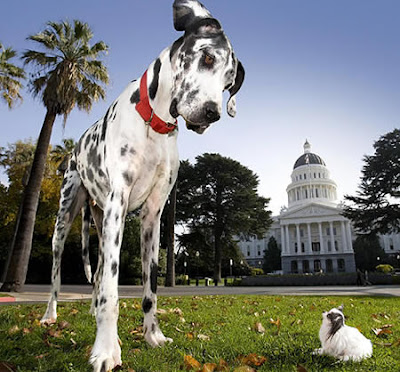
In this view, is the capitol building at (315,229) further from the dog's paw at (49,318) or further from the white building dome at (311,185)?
the dog's paw at (49,318)

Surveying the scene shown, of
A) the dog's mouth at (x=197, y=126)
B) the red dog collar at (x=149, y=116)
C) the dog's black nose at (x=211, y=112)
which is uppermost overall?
the red dog collar at (x=149, y=116)

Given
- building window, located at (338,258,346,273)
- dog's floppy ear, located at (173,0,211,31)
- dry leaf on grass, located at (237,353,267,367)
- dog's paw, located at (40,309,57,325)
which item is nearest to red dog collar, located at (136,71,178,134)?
dog's floppy ear, located at (173,0,211,31)

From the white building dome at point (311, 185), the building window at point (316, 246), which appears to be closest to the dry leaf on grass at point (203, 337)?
the building window at point (316, 246)

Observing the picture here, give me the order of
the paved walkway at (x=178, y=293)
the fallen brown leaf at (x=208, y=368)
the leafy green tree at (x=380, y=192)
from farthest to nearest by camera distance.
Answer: the leafy green tree at (x=380, y=192)
the paved walkway at (x=178, y=293)
the fallen brown leaf at (x=208, y=368)

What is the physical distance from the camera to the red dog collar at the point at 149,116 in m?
2.89

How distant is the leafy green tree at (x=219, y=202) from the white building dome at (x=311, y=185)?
214 feet

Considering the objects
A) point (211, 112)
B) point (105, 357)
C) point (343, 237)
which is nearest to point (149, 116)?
point (211, 112)

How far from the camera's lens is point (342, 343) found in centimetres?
256

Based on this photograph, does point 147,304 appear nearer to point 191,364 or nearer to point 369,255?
point 191,364

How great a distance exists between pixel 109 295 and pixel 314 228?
10511 centimetres

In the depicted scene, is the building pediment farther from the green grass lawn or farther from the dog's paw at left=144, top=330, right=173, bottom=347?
the dog's paw at left=144, top=330, right=173, bottom=347

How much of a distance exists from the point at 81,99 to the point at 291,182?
102 metres

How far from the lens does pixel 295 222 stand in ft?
324

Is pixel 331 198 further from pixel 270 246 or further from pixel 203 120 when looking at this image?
pixel 203 120
